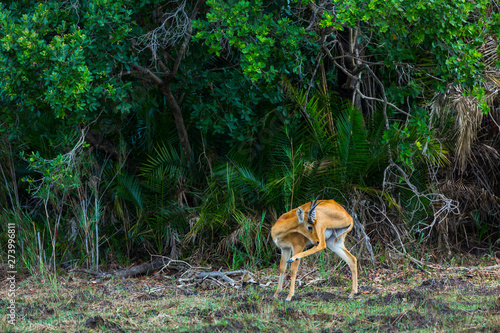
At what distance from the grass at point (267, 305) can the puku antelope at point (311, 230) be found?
1.54ft

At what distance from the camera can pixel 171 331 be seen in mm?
5371

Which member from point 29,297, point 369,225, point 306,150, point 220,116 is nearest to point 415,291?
point 369,225

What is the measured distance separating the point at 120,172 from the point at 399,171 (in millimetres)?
4325

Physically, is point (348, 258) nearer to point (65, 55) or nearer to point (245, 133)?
point (245, 133)

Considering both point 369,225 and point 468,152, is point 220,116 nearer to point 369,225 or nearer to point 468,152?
point 369,225

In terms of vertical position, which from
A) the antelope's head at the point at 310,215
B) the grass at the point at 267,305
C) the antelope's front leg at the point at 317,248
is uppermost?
the antelope's head at the point at 310,215

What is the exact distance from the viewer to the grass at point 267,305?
215 inches

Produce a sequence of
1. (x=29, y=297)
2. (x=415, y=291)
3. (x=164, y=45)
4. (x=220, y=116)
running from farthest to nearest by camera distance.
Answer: (x=220, y=116)
(x=164, y=45)
(x=29, y=297)
(x=415, y=291)

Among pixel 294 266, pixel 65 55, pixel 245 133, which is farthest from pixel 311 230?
pixel 65 55

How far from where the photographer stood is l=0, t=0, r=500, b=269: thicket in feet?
25.0

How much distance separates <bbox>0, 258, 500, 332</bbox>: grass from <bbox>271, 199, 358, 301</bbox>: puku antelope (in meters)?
0.47

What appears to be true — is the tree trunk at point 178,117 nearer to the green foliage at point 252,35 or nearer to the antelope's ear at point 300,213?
the green foliage at point 252,35

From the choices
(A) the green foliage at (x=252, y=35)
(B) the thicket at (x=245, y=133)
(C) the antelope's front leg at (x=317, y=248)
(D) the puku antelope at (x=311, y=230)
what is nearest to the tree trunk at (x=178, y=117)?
(B) the thicket at (x=245, y=133)

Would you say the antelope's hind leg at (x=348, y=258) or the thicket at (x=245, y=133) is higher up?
the thicket at (x=245, y=133)
